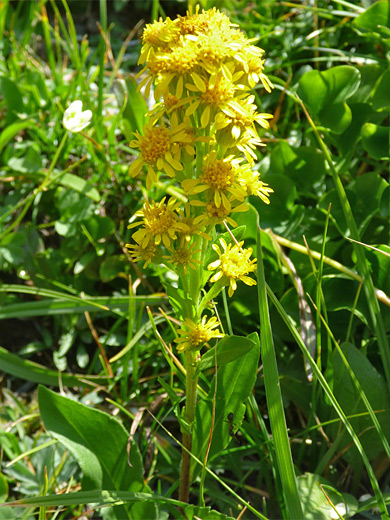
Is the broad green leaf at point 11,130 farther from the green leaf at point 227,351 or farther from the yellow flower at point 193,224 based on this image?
the green leaf at point 227,351

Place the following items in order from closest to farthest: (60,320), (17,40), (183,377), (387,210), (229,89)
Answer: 1. (229,89)
2. (183,377)
3. (387,210)
4. (60,320)
5. (17,40)

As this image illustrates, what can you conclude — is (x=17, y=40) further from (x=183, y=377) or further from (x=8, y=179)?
(x=183, y=377)

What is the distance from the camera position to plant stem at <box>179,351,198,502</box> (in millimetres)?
1282

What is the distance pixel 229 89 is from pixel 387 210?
0.74m

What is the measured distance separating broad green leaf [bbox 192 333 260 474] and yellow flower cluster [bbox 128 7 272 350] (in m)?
0.19

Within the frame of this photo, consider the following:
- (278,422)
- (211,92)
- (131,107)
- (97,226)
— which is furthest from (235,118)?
(131,107)

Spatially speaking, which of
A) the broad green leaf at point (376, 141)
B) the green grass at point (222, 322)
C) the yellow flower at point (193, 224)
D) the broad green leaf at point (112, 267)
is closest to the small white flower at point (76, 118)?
the green grass at point (222, 322)

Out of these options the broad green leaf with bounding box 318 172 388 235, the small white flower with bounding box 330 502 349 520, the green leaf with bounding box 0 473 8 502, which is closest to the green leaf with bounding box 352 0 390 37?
the broad green leaf with bounding box 318 172 388 235

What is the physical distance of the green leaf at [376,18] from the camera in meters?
1.82

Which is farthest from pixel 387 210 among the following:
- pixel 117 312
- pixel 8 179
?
pixel 8 179

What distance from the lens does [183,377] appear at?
1.47 metres

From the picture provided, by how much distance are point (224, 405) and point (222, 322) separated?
38 centimetres

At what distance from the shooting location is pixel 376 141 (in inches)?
67.9

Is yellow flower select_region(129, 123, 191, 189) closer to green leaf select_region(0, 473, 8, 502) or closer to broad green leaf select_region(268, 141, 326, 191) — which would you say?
broad green leaf select_region(268, 141, 326, 191)
